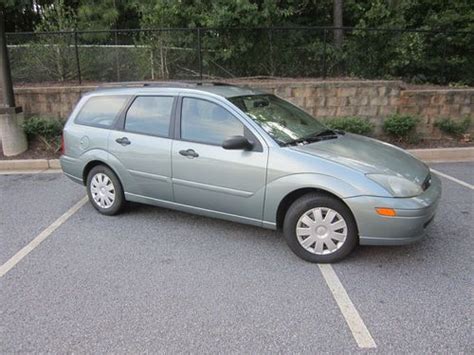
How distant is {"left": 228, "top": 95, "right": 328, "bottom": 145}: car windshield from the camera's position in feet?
13.0

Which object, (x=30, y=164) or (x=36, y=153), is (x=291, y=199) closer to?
(x=30, y=164)

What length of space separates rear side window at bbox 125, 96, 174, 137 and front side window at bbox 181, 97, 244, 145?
0.22 meters

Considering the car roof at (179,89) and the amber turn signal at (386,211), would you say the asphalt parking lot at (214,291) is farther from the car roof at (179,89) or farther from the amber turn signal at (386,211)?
the car roof at (179,89)

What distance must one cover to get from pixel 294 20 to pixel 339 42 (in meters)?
2.69

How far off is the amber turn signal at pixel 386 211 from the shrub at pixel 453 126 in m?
6.33

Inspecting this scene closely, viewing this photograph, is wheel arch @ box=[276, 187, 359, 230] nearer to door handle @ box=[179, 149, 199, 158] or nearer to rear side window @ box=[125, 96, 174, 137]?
door handle @ box=[179, 149, 199, 158]

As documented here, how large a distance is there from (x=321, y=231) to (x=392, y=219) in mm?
598

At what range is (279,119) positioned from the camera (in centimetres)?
425

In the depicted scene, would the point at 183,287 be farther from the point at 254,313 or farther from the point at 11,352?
the point at 11,352

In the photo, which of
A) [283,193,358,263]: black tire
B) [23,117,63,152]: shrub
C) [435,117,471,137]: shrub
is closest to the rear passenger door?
[283,193,358,263]: black tire

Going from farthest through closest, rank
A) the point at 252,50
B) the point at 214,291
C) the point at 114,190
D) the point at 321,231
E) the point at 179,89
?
1. the point at 252,50
2. the point at 114,190
3. the point at 179,89
4. the point at 321,231
5. the point at 214,291

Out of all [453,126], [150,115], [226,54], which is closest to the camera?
[150,115]

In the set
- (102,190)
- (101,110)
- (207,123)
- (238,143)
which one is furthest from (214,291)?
(101,110)

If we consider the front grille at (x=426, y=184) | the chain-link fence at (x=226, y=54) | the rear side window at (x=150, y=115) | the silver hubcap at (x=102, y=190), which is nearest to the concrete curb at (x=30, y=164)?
the chain-link fence at (x=226, y=54)
